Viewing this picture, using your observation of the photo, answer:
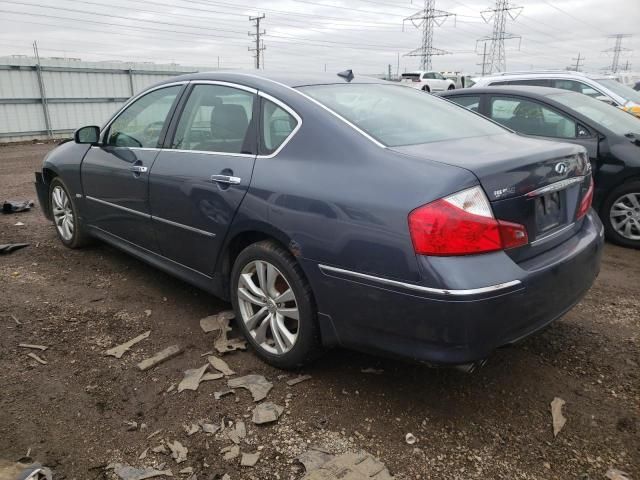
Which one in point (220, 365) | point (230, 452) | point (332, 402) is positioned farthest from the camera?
point (220, 365)

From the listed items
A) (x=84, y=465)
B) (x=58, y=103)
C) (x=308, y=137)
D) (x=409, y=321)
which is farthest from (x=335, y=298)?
(x=58, y=103)

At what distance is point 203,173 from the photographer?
3.19 m

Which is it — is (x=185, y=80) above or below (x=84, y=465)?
above

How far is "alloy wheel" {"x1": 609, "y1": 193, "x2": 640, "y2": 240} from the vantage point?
16.9ft

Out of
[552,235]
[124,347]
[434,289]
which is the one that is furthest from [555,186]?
[124,347]

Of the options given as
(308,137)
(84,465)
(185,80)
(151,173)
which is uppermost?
(185,80)

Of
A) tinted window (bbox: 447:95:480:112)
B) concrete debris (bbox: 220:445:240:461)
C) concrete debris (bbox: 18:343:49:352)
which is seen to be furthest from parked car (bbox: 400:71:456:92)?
concrete debris (bbox: 220:445:240:461)

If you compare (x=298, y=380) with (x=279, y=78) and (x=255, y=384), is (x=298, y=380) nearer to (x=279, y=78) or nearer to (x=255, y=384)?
(x=255, y=384)

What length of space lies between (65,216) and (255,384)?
329cm

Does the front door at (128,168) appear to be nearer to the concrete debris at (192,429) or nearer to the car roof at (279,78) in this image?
the car roof at (279,78)

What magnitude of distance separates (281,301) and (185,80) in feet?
6.09

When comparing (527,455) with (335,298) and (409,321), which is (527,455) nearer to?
(409,321)

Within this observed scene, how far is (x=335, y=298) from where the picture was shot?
251cm

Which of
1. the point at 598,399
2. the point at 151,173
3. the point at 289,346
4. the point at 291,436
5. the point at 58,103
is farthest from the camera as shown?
the point at 58,103
